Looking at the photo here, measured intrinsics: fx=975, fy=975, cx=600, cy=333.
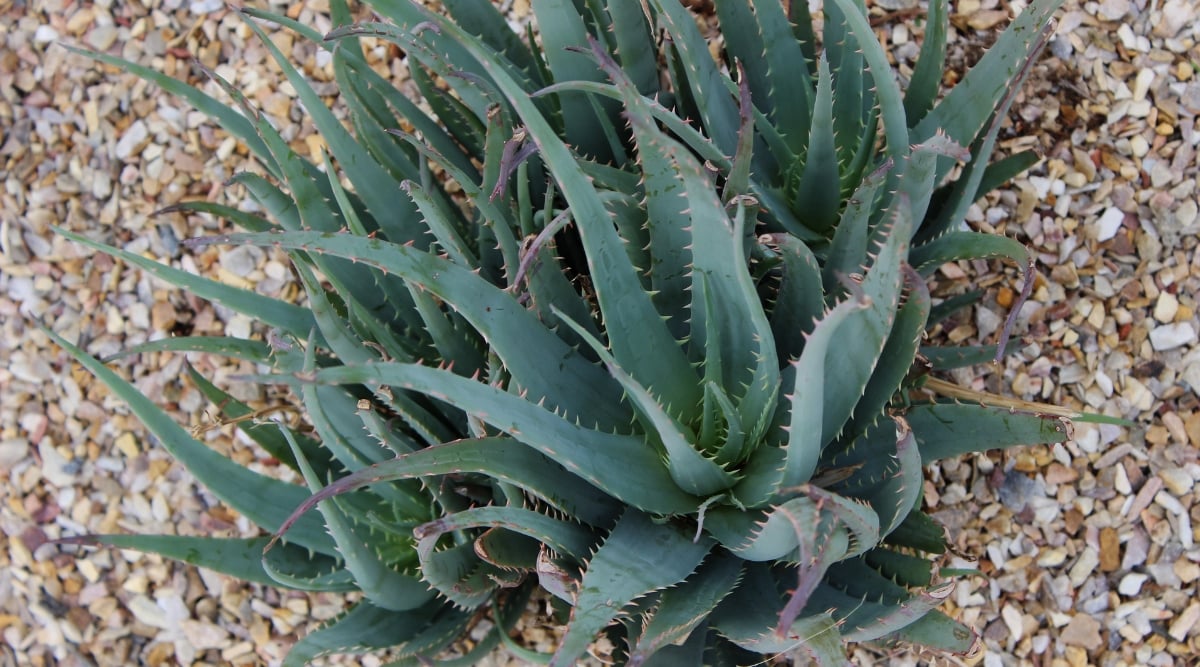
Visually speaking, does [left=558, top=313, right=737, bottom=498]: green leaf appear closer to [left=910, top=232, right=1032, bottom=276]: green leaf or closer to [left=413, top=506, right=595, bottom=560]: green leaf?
[left=413, top=506, right=595, bottom=560]: green leaf

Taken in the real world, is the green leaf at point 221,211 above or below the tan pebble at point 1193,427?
above

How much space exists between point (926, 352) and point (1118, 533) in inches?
15.9

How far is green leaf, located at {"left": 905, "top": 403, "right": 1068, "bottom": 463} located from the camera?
1032 mm

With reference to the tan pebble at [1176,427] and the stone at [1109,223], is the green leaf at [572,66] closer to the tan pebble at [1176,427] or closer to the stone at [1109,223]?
the stone at [1109,223]

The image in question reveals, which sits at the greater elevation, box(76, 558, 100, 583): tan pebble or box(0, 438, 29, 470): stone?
box(0, 438, 29, 470): stone

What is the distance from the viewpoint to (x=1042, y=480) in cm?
139

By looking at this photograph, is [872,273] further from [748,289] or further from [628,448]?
[628,448]

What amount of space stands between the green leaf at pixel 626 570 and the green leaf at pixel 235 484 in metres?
0.39

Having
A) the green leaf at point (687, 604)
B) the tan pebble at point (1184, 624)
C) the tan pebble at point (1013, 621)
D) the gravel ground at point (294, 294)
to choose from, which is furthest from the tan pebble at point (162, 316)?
the tan pebble at point (1184, 624)

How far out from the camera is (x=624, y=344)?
40.0 inches

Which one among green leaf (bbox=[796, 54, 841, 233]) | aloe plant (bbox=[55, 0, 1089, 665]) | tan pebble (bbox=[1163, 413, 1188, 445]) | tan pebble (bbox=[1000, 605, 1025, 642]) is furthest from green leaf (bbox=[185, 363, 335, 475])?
tan pebble (bbox=[1163, 413, 1188, 445])

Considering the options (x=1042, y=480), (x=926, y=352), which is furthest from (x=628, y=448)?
(x=1042, y=480)

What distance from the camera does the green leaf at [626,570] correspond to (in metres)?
0.86

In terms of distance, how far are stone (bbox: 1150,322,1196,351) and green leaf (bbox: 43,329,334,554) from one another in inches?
46.9
